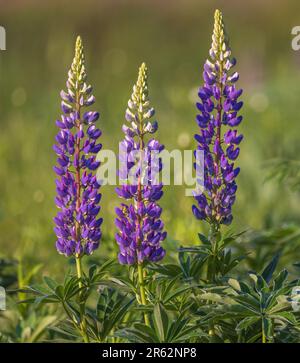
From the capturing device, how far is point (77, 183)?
328 centimetres

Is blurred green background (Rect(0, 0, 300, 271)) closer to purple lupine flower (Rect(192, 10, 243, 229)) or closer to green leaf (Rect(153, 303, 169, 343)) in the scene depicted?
purple lupine flower (Rect(192, 10, 243, 229))

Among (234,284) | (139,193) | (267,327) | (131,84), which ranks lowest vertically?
(267,327)

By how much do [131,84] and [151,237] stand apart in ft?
24.7

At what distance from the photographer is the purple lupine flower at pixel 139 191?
321cm

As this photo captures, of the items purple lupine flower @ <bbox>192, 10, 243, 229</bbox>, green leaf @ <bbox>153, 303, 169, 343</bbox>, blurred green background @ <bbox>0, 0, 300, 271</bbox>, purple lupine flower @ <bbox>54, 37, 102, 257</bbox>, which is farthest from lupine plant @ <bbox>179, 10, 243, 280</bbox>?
blurred green background @ <bbox>0, 0, 300, 271</bbox>

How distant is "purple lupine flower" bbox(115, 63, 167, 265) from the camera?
3215 mm

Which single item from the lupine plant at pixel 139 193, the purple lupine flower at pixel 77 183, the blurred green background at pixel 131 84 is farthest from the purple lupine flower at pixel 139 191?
the blurred green background at pixel 131 84

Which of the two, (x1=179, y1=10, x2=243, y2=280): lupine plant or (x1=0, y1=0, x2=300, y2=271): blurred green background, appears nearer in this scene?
(x1=179, y1=10, x2=243, y2=280): lupine plant

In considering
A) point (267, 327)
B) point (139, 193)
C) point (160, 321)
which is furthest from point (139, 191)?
point (267, 327)

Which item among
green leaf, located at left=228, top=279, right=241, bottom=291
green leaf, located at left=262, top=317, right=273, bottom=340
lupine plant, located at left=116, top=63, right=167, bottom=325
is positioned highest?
lupine plant, located at left=116, top=63, right=167, bottom=325

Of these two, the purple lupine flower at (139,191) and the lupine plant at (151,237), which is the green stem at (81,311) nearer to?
the lupine plant at (151,237)

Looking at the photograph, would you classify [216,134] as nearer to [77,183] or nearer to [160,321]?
[77,183]

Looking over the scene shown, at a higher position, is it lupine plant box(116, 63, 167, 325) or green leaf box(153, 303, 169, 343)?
lupine plant box(116, 63, 167, 325)

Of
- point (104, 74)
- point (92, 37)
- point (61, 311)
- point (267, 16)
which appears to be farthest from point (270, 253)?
point (267, 16)
